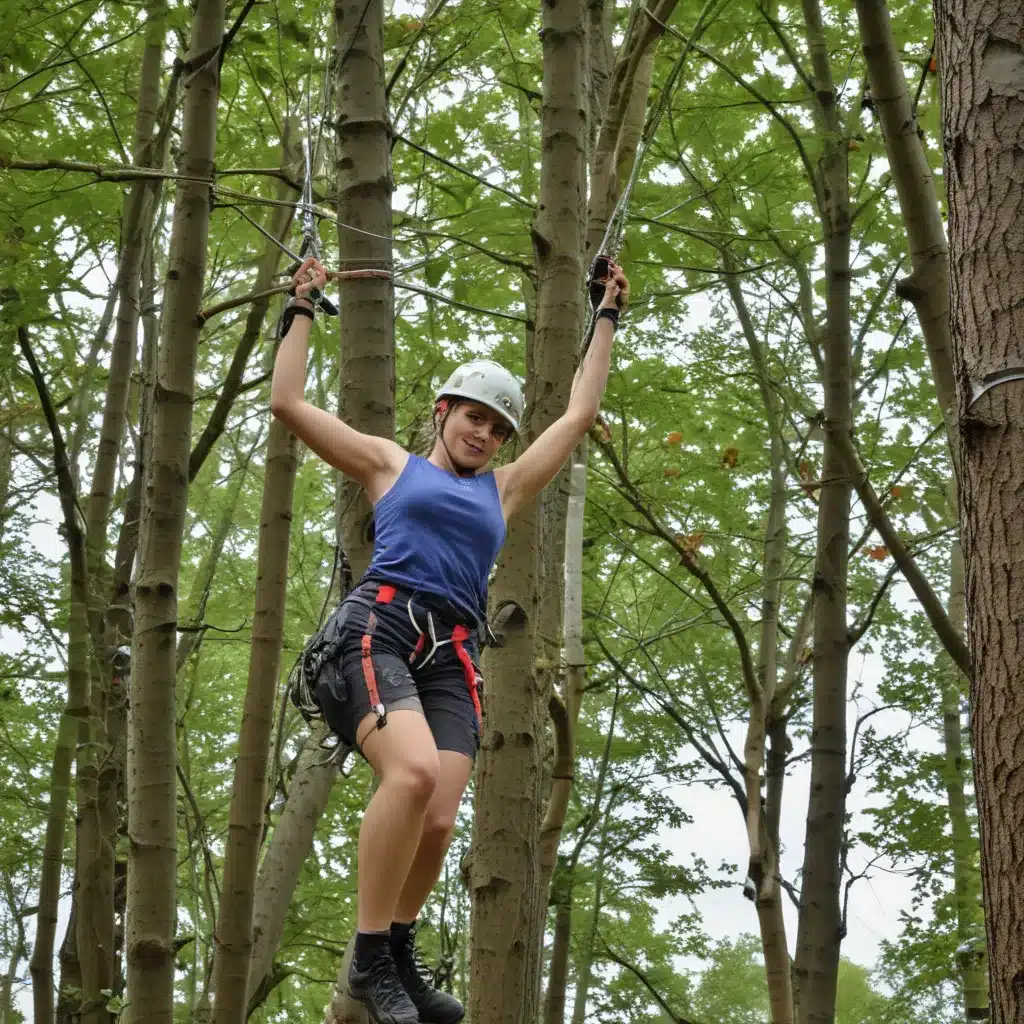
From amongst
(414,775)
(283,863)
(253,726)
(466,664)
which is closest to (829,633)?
(253,726)

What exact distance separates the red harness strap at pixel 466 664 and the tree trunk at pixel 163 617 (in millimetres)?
1559

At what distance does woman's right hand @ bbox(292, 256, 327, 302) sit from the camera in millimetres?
3418

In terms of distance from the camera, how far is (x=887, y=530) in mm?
5461

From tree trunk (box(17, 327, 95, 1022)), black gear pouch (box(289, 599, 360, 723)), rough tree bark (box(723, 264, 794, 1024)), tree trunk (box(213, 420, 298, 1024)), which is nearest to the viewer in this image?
black gear pouch (box(289, 599, 360, 723))

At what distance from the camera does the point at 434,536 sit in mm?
3203

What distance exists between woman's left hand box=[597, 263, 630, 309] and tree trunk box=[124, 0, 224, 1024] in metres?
1.55

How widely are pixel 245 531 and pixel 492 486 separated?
13.2 m

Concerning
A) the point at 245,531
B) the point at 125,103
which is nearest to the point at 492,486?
the point at 125,103

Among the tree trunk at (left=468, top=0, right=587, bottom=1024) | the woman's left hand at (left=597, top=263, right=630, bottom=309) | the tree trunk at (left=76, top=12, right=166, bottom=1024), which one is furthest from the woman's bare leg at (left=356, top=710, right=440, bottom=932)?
the tree trunk at (left=76, top=12, right=166, bottom=1024)

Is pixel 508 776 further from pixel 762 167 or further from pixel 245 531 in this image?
pixel 245 531

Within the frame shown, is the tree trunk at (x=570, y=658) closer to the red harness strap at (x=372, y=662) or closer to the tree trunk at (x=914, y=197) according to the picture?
the tree trunk at (x=914, y=197)

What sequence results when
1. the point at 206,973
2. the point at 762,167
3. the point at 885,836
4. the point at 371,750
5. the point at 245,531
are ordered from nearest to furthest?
1. the point at 371,750
2. the point at 206,973
3. the point at 762,167
4. the point at 885,836
5. the point at 245,531

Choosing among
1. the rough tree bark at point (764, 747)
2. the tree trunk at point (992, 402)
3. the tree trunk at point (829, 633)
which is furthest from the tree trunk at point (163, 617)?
the rough tree bark at point (764, 747)

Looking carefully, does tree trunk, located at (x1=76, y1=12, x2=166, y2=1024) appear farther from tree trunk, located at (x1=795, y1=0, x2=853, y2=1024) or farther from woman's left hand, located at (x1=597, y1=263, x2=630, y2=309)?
tree trunk, located at (x1=795, y1=0, x2=853, y2=1024)
